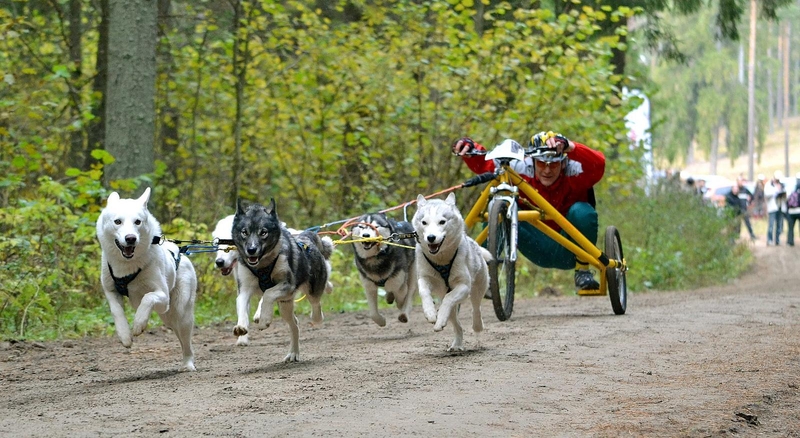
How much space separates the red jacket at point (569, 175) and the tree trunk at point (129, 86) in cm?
395

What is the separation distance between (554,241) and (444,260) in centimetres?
324

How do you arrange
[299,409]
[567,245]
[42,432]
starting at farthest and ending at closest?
1. [567,245]
2. [299,409]
3. [42,432]

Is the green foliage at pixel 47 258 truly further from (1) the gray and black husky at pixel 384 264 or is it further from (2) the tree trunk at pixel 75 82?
(1) the gray and black husky at pixel 384 264

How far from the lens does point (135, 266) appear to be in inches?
275

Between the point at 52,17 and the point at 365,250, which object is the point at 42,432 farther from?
the point at 52,17

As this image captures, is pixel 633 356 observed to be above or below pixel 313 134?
below

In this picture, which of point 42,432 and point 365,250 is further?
point 365,250

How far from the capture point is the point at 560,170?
10.9 meters

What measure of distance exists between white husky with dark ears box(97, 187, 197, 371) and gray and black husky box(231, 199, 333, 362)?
1.56 ft

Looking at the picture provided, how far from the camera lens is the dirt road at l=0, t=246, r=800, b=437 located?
521 cm

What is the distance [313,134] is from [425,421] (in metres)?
11.2

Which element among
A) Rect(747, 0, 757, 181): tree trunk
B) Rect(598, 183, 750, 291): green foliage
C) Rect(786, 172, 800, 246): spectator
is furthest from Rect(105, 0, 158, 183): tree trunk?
Rect(747, 0, 757, 181): tree trunk

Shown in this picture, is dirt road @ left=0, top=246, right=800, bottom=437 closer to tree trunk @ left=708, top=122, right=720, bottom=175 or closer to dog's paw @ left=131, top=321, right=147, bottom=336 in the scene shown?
dog's paw @ left=131, top=321, right=147, bottom=336

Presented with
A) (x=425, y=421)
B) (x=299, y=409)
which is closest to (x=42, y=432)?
(x=299, y=409)
